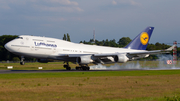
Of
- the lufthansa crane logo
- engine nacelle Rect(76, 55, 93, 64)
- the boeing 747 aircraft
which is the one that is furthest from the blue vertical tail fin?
engine nacelle Rect(76, 55, 93, 64)

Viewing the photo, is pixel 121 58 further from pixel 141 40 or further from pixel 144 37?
pixel 144 37

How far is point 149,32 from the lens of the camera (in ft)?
170

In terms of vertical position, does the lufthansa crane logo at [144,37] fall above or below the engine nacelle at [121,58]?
above

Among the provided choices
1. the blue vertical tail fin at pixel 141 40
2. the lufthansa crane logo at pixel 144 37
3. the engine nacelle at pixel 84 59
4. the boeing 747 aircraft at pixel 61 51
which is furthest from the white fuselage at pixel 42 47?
the lufthansa crane logo at pixel 144 37

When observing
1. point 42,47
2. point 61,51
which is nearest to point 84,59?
point 61,51

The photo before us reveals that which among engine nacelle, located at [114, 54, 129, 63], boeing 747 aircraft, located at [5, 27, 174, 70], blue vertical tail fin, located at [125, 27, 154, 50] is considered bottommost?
engine nacelle, located at [114, 54, 129, 63]

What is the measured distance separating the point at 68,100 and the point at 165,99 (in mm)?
5193

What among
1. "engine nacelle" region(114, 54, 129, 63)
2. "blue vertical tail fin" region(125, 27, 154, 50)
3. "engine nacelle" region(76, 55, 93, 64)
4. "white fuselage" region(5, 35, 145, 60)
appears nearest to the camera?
"white fuselage" region(5, 35, 145, 60)

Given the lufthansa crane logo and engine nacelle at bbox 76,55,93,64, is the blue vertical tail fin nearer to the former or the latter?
the lufthansa crane logo

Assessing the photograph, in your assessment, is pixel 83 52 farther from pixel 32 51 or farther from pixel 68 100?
pixel 68 100

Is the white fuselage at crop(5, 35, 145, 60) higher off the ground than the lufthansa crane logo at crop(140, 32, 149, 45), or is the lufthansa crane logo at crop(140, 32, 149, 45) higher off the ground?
the lufthansa crane logo at crop(140, 32, 149, 45)

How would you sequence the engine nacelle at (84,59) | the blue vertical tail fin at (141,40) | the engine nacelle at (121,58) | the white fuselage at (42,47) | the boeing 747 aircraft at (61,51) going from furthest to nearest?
1. the blue vertical tail fin at (141,40)
2. the engine nacelle at (121,58)
3. the engine nacelle at (84,59)
4. the boeing 747 aircraft at (61,51)
5. the white fuselage at (42,47)

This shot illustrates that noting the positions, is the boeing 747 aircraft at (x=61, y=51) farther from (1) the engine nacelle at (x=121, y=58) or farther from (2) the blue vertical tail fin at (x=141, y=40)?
(2) the blue vertical tail fin at (x=141, y=40)

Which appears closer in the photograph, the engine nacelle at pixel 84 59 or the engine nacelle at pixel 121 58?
the engine nacelle at pixel 84 59
